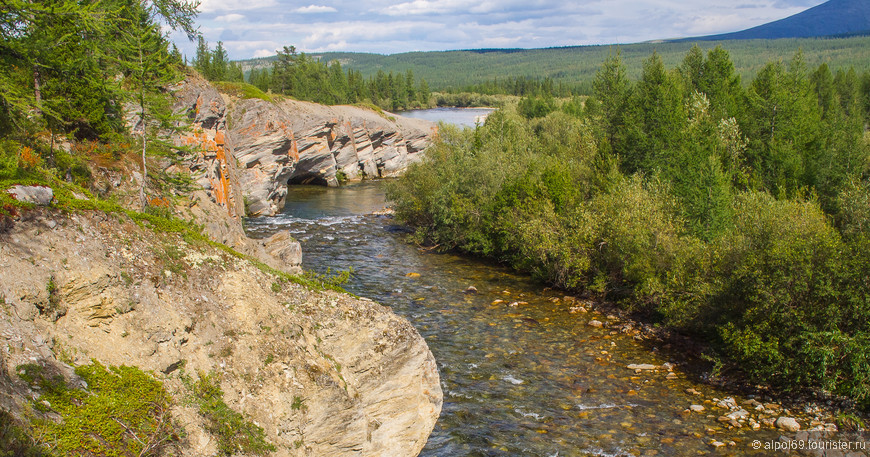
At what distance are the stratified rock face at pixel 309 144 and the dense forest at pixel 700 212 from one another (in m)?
13.4

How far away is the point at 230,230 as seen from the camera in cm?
2186

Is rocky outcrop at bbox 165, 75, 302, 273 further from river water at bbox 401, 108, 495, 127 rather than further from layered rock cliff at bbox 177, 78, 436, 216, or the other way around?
river water at bbox 401, 108, 495, 127

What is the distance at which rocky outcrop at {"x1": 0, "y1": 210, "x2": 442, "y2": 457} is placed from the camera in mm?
7434

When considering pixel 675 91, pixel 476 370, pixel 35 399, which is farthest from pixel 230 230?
pixel 675 91

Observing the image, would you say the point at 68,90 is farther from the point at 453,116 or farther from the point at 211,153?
the point at 453,116

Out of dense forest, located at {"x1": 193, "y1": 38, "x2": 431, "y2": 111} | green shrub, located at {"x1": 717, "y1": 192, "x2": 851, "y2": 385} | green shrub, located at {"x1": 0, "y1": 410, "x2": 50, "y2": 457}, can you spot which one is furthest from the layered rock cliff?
green shrub, located at {"x1": 717, "y1": 192, "x2": 851, "y2": 385}

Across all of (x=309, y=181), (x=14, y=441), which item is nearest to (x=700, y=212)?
(x=14, y=441)

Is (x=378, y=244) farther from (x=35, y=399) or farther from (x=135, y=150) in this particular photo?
(x=35, y=399)

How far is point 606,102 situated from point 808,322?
28.1 meters

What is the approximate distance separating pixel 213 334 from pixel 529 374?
11.9 meters

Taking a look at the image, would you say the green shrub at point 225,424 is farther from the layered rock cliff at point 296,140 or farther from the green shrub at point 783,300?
the layered rock cliff at point 296,140

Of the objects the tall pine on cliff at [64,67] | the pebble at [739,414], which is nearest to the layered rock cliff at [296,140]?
the tall pine on cliff at [64,67]

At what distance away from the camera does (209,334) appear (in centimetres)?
855

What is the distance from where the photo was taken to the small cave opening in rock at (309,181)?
207 ft
